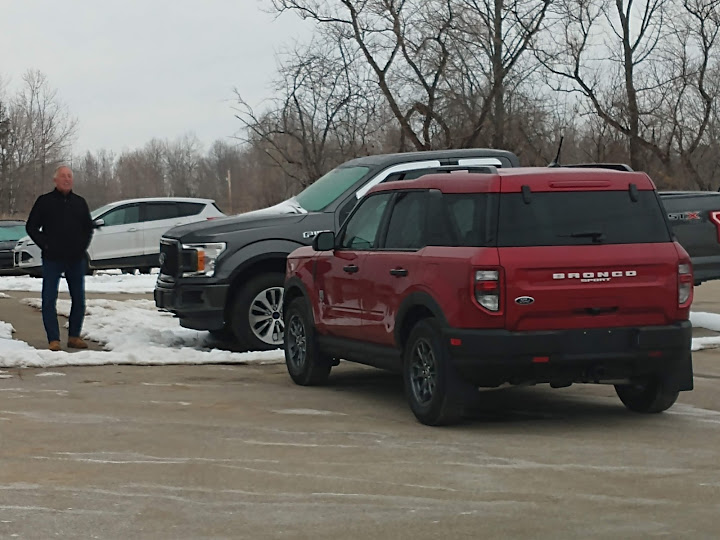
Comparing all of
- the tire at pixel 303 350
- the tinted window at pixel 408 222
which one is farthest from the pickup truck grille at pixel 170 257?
the tinted window at pixel 408 222

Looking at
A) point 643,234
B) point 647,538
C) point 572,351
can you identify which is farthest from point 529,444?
point 647,538

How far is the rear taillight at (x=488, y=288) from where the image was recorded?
744 centimetres

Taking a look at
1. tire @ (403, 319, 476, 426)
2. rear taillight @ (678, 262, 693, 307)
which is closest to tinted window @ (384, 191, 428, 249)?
tire @ (403, 319, 476, 426)

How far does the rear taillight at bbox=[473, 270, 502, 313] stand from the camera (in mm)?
7438

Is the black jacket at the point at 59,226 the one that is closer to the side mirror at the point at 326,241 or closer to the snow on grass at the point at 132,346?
the snow on grass at the point at 132,346

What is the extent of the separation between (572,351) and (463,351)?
0.71 meters

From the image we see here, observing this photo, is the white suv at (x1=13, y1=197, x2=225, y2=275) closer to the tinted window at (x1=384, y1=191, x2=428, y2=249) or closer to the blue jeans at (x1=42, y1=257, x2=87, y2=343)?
the blue jeans at (x1=42, y1=257, x2=87, y2=343)

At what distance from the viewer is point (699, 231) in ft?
46.2

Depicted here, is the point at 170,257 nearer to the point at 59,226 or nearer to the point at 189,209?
the point at 59,226

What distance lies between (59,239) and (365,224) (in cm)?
434

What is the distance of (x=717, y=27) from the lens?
46312mm

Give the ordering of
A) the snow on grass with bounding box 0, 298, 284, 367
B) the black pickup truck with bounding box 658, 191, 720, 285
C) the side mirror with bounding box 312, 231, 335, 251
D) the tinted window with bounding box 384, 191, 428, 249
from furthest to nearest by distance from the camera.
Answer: the black pickup truck with bounding box 658, 191, 720, 285, the snow on grass with bounding box 0, 298, 284, 367, the side mirror with bounding box 312, 231, 335, 251, the tinted window with bounding box 384, 191, 428, 249

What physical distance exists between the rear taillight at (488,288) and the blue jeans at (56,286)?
20.3 ft

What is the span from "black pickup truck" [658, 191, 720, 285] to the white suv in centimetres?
1359
